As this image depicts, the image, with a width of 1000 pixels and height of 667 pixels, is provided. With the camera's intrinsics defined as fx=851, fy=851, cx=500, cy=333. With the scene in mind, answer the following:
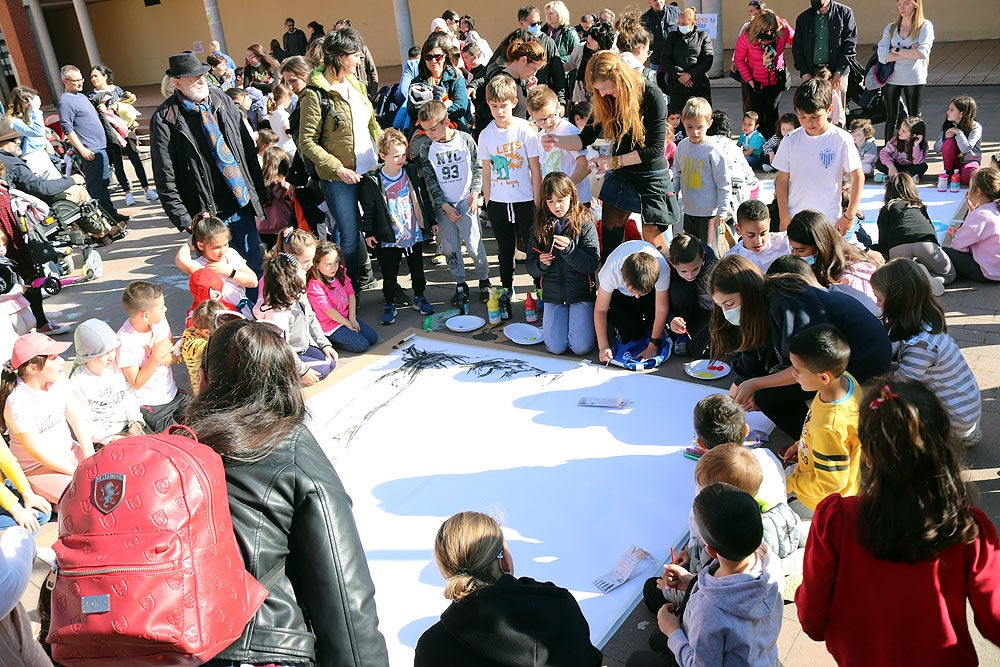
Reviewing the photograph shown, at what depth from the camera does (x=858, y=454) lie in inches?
113

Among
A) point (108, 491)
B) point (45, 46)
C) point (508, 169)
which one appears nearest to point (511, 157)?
point (508, 169)

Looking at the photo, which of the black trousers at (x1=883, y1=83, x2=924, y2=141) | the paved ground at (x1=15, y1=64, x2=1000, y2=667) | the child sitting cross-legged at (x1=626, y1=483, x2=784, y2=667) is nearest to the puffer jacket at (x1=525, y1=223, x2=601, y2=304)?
the paved ground at (x1=15, y1=64, x2=1000, y2=667)

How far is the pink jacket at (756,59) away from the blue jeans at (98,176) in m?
6.19

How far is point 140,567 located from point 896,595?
1589 millimetres

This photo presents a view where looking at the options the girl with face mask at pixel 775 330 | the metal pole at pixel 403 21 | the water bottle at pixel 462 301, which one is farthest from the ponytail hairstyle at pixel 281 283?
the metal pole at pixel 403 21

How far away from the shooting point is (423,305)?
553 centimetres

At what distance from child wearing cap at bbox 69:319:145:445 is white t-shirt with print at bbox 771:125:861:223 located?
364cm

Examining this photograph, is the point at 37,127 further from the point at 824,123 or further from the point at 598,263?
the point at 824,123

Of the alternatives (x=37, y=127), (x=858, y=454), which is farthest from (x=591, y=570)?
(x=37, y=127)

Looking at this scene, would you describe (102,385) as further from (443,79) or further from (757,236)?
(443,79)

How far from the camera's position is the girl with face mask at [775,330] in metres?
3.20

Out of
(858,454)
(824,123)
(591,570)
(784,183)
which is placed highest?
(824,123)

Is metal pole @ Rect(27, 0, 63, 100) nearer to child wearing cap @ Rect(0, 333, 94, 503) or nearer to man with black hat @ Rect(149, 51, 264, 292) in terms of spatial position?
man with black hat @ Rect(149, 51, 264, 292)

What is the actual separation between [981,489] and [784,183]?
2.24 meters
